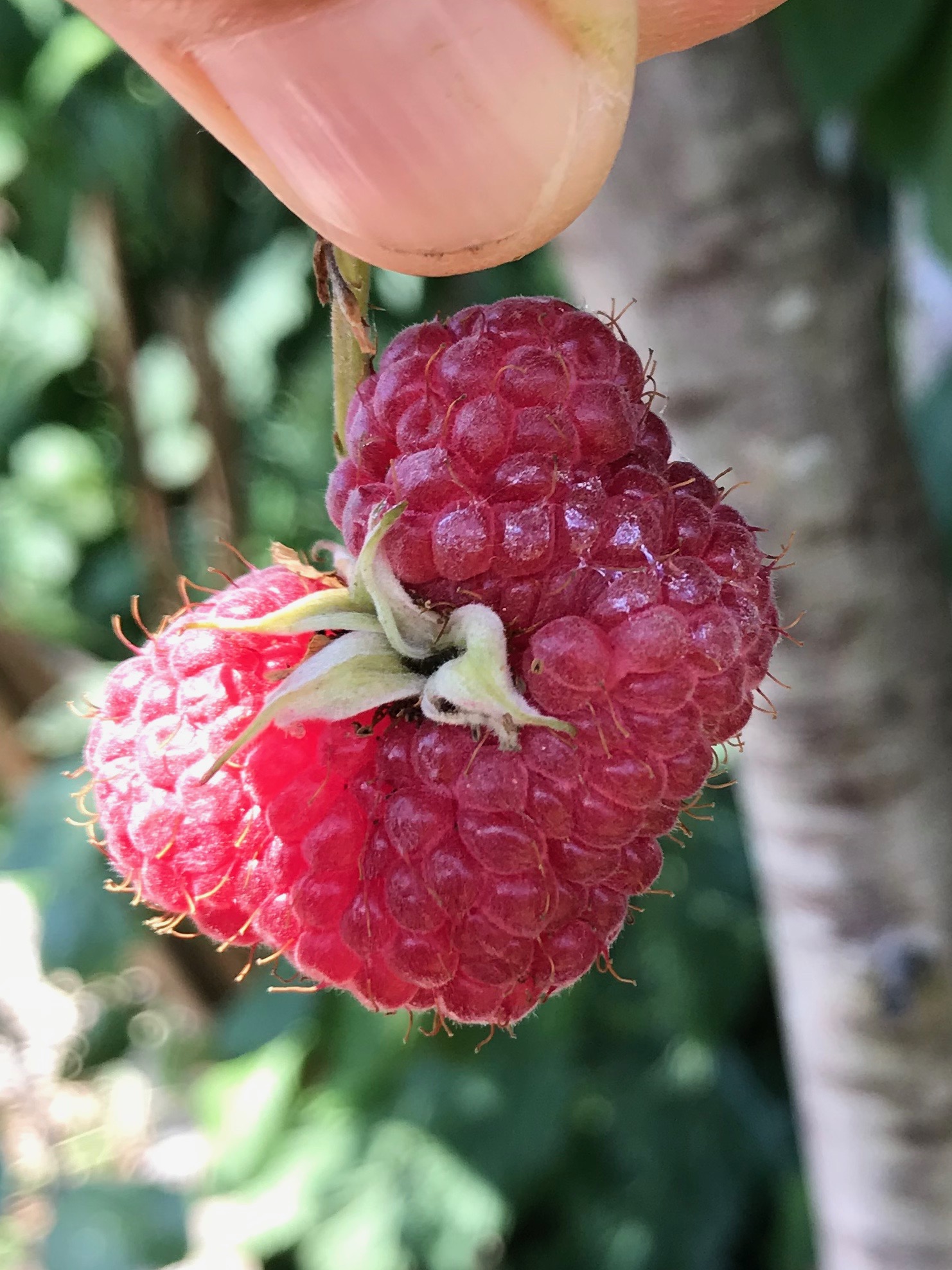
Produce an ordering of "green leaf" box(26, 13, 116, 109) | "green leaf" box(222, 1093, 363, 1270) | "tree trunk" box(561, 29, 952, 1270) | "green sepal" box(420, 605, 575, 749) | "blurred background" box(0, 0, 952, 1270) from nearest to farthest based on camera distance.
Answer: "green sepal" box(420, 605, 575, 749)
"tree trunk" box(561, 29, 952, 1270)
"blurred background" box(0, 0, 952, 1270)
"green leaf" box(26, 13, 116, 109)
"green leaf" box(222, 1093, 363, 1270)

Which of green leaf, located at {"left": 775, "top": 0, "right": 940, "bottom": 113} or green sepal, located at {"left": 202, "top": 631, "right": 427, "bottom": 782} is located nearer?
green sepal, located at {"left": 202, "top": 631, "right": 427, "bottom": 782}

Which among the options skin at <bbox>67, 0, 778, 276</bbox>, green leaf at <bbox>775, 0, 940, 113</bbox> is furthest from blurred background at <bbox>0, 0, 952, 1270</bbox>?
skin at <bbox>67, 0, 778, 276</bbox>

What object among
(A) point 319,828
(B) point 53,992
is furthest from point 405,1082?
(B) point 53,992

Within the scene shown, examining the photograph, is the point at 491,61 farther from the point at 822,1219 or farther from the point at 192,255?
the point at 192,255

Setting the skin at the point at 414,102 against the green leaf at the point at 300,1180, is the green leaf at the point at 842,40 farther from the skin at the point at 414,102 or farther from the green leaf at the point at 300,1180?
the green leaf at the point at 300,1180

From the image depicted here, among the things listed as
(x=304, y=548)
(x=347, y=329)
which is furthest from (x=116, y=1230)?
(x=347, y=329)

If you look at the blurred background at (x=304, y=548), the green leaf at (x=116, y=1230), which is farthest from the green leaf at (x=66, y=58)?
the green leaf at (x=116, y=1230)

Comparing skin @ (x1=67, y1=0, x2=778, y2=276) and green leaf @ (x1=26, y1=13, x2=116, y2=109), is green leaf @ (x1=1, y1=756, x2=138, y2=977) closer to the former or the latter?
green leaf @ (x1=26, y1=13, x2=116, y2=109)
